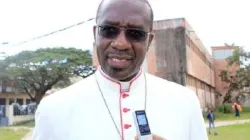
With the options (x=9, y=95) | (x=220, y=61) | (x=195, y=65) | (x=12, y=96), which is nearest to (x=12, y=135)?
(x=195, y=65)

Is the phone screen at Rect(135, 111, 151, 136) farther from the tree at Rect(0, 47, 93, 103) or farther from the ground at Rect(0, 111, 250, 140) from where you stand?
the tree at Rect(0, 47, 93, 103)

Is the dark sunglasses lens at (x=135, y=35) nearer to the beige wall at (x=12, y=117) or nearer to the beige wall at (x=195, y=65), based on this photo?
the beige wall at (x=195, y=65)

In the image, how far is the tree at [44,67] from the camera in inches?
1260

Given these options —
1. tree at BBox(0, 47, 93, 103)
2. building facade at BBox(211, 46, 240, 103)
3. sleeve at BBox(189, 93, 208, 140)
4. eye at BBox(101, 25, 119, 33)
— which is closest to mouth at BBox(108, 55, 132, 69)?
eye at BBox(101, 25, 119, 33)

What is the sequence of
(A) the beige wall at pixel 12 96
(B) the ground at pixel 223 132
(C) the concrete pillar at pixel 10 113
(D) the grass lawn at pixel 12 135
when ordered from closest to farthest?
(B) the ground at pixel 223 132, (D) the grass lawn at pixel 12 135, (C) the concrete pillar at pixel 10 113, (A) the beige wall at pixel 12 96

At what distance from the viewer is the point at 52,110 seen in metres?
1.80

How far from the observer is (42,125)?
5.81ft

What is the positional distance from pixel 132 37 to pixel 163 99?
Result: 400 millimetres

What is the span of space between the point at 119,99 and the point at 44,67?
3125 cm

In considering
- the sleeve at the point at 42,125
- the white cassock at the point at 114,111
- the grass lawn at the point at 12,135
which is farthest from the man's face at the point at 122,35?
the grass lawn at the point at 12,135

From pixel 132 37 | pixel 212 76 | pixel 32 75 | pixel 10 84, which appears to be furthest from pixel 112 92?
pixel 212 76

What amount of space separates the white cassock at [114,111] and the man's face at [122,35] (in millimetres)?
197

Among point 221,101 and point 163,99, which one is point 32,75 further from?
point 163,99

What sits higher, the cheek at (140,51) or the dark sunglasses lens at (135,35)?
the dark sunglasses lens at (135,35)
